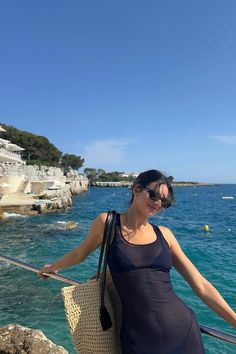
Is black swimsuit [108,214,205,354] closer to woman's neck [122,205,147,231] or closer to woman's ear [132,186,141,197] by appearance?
woman's neck [122,205,147,231]

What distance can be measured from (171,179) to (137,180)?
28 centimetres

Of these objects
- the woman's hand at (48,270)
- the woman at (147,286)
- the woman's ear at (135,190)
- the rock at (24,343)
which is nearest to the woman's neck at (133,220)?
the woman at (147,286)

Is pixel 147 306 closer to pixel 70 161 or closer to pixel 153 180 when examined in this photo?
pixel 153 180

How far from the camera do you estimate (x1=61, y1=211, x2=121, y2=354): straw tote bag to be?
2088 millimetres

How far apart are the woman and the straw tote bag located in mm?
91

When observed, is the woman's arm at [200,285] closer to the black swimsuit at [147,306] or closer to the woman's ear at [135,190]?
the black swimsuit at [147,306]

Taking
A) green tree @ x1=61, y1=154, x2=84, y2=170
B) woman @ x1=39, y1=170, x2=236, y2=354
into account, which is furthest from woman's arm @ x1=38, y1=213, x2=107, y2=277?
green tree @ x1=61, y1=154, x2=84, y2=170

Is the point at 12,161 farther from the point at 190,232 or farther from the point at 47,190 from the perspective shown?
the point at 190,232

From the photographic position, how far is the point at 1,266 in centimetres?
1212

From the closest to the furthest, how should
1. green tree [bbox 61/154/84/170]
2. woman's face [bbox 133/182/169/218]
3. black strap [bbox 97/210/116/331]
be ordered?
1. black strap [bbox 97/210/116/331]
2. woman's face [bbox 133/182/169/218]
3. green tree [bbox 61/154/84/170]

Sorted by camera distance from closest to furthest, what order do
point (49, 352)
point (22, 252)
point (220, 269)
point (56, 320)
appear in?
point (49, 352)
point (56, 320)
point (220, 269)
point (22, 252)

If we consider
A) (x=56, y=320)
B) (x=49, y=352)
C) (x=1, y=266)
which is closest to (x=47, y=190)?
(x=1, y=266)

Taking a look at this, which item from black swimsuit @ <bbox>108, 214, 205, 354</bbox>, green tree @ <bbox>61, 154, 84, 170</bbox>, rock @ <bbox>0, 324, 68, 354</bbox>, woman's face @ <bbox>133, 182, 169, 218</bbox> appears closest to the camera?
black swimsuit @ <bbox>108, 214, 205, 354</bbox>

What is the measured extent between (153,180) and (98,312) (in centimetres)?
94
